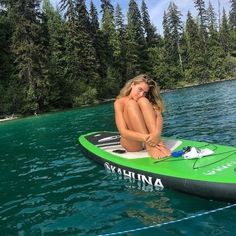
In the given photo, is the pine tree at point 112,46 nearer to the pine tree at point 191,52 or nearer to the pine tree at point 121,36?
the pine tree at point 121,36

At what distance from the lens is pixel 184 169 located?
7785 millimetres

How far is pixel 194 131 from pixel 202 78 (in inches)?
2409

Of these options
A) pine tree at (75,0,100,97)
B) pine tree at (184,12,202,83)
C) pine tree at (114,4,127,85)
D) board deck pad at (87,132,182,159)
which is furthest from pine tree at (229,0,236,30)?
board deck pad at (87,132,182,159)

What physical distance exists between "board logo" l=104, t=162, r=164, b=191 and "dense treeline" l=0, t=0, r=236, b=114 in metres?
35.0

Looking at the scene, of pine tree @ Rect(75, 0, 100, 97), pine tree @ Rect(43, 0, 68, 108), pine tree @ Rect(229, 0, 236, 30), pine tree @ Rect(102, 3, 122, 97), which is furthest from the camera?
pine tree @ Rect(229, 0, 236, 30)

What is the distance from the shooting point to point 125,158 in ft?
30.6

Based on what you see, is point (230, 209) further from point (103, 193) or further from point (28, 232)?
point (28, 232)

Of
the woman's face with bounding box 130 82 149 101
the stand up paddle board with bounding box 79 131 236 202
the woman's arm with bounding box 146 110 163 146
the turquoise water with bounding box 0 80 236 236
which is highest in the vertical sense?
the woman's face with bounding box 130 82 149 101

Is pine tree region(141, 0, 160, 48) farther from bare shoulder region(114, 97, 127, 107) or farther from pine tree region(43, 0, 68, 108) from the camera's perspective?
bare shoulder region(114, 97, 127, 107)

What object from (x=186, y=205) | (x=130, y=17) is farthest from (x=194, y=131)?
(x=130, y=17)

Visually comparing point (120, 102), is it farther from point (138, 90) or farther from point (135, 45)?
point (135, 45)

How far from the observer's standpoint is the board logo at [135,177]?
26.8 feet

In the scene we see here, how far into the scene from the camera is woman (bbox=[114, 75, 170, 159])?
8.82 m

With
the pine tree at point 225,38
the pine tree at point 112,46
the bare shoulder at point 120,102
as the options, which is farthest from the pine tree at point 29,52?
the pine tree at point 225,38
